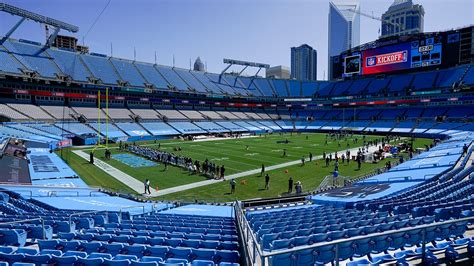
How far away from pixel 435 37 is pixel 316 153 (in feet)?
157

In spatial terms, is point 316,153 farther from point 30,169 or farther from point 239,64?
point 239,64

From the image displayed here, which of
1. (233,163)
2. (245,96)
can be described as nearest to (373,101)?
(245,96)

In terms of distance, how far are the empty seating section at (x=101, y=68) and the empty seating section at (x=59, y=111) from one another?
1095 centimetres

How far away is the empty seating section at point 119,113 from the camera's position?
6271cm

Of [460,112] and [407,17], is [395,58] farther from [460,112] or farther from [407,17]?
[407,17]

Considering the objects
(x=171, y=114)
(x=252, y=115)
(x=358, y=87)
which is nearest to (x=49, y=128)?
(x=171, y=114)

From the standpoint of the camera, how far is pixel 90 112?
60750 millimetres

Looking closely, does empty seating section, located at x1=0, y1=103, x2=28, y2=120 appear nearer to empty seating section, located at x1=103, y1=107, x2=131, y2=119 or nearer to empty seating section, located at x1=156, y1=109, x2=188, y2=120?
empty seating section, located at x1=103, y1=107, x2=131, y2=119

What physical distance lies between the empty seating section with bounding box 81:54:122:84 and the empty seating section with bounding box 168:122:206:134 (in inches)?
645

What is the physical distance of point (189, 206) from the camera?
57.0ft

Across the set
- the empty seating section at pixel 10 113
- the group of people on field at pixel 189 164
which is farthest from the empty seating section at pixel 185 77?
the group of people on field at pixel 189 164

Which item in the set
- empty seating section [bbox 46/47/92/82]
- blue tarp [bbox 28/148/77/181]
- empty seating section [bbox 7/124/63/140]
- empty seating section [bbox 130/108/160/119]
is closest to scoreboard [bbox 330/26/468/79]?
empty seating section [bbox 130/108/160/119]

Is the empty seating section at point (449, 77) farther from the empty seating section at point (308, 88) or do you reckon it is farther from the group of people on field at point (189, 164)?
the group of people on field at point (189, 164)

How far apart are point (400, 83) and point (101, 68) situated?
7246 cm
